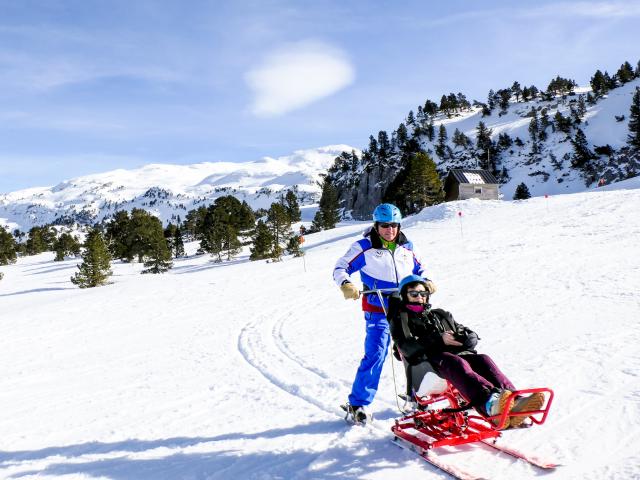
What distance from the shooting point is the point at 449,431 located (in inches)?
173

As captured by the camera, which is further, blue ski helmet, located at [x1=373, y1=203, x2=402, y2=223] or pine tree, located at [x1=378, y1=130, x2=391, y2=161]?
pine tree, located at [x1=378, y1=130, x2=391, y2=161]

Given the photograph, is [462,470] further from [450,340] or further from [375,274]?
[375,274]

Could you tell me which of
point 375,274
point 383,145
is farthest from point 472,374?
point 383,145

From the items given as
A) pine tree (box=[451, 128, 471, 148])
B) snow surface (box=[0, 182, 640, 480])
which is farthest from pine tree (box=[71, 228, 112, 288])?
pine tree (box=[451, 128, 471, 148])

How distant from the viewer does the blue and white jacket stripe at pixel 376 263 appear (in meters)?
5.20

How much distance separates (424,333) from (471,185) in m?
63.7

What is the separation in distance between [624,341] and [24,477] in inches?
334

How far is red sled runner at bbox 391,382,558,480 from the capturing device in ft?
12.7

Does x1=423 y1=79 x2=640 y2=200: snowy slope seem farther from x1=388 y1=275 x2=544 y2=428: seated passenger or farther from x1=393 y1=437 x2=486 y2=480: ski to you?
x1=393 y1=437 x2=486 y2=480: ski

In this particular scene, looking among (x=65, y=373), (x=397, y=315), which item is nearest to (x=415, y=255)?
(x=397, y=315)

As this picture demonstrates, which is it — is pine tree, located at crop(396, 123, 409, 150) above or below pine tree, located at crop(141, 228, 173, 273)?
above

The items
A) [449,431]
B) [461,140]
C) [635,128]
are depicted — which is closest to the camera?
[449,431]

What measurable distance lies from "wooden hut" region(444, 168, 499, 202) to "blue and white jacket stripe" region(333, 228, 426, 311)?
205 feet

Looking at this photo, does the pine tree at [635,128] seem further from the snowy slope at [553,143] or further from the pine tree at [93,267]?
the pine tree at [93,267]
